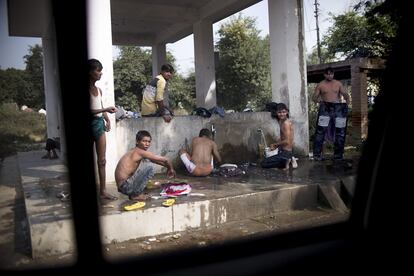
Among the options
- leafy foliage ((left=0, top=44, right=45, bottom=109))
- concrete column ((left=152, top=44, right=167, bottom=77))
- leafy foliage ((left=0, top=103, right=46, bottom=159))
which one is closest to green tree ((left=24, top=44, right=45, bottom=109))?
leafy foliage ((left=0, top=44, right=45, bottom=109))

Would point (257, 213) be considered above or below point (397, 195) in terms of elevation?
below

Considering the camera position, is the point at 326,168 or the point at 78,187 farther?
the point at 326,168

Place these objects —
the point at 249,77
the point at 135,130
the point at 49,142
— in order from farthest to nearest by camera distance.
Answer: the point at 249,77 < the point at 49,142 < the point at 135,130

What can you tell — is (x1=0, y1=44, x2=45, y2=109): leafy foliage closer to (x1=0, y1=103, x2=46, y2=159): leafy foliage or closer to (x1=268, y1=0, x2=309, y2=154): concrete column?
(x1=0, y1=103, x2=46, y2=159): leafy foliage

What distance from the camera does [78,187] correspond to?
2.71 metres

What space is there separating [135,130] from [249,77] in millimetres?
19417

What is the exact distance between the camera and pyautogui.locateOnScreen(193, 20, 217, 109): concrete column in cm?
1162

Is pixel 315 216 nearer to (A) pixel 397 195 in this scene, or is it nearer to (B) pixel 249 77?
(A) pixel 397 195

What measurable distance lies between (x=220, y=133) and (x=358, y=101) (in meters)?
6.27

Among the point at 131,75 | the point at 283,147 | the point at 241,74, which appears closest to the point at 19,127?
the point at 131,75

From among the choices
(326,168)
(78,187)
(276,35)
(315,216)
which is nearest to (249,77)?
(276,35)

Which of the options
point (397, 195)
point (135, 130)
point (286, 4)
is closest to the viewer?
point (397, 195)

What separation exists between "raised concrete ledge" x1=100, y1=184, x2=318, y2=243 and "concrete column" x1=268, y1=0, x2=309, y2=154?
325 centimetres

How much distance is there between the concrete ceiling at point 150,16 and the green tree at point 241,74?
40.0 ft
